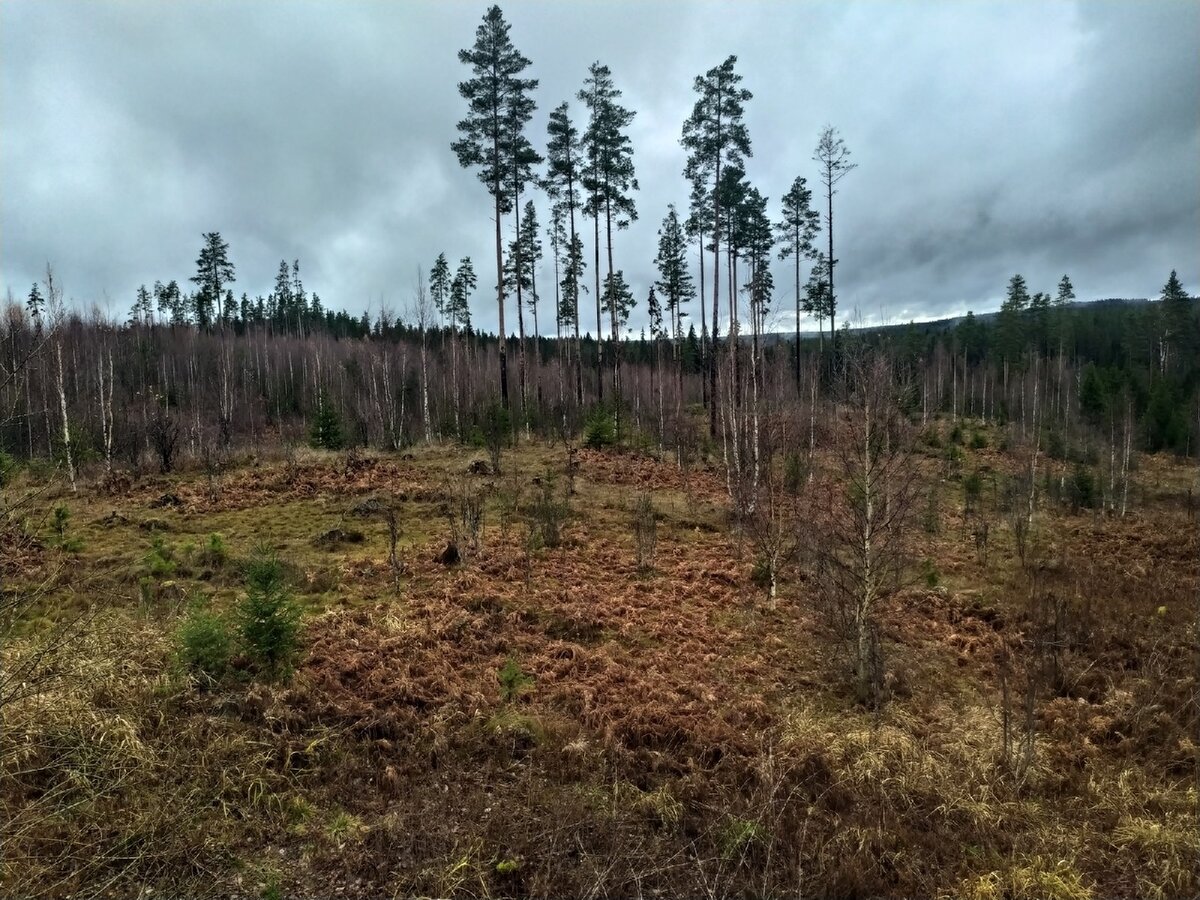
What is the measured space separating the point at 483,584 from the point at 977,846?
24.0 feet

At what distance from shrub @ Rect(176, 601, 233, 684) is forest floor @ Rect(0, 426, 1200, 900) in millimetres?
162

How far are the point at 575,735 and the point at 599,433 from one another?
16502 mm

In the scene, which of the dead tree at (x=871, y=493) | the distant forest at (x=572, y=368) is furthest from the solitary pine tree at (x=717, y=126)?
the dead tree at (x=871, y=493)

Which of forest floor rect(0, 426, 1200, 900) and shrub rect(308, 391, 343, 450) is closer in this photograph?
forest floor rect(0, 426, 1200, 900)

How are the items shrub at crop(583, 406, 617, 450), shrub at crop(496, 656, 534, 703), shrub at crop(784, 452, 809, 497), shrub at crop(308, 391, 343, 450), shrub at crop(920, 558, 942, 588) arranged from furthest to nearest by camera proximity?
shrub at crop(308, 391, 343, 450), shrub at crop(583, 406, 617, 450), shrub at crop(784, 452, 809, 497), shrub at crop(920, 558, 942, 588), shrub at crop(496, 656, 534, 703)

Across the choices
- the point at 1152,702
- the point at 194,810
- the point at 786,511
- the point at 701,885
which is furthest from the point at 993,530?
the point at 194,810

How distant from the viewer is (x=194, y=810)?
4.48 m

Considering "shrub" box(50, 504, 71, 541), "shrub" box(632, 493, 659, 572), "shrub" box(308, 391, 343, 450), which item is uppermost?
"shrub" box(308, 391, 343, 450)

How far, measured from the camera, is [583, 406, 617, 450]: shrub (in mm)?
21906

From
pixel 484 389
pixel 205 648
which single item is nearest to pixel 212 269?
pixel 484 389

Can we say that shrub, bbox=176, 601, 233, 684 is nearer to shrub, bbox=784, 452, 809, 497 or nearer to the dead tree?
the dead tree

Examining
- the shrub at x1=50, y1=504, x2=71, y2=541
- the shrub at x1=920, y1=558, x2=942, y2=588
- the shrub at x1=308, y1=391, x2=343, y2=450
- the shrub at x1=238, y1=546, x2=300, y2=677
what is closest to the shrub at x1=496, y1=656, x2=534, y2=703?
the shrub at x1=238, y1=546, x2=300, y2=677

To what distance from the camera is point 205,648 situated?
602 centimetres

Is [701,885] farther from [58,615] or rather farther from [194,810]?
[58,615]
